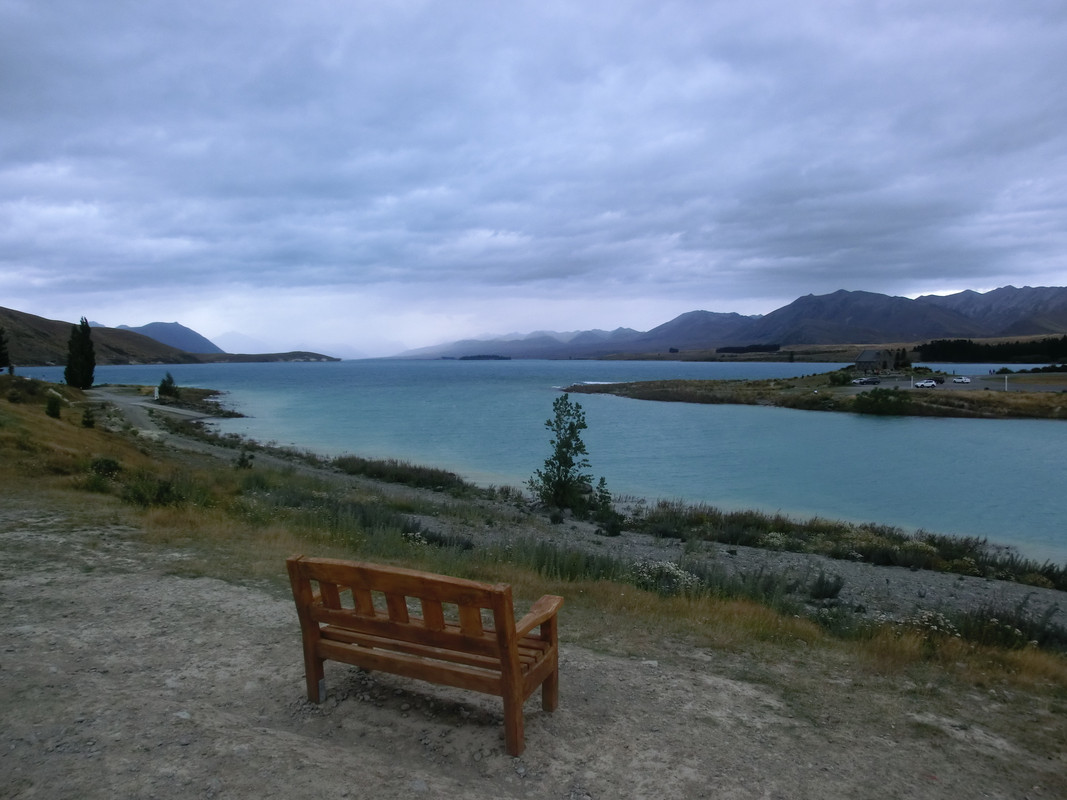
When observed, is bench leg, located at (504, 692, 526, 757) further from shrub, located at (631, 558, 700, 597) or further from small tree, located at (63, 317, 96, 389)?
small tree, located at (63, 317, 96, 389)

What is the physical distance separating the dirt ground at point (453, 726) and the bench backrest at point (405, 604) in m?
0.62

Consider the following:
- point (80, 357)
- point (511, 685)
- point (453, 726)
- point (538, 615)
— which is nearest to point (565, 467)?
point (538, 615)

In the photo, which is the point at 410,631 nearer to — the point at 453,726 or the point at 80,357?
the point at 453,726

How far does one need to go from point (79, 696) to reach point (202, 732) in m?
1.07

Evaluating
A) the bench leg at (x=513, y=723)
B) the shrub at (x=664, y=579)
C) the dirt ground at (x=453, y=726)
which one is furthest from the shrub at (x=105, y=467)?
the bench leg at (x=513, y=723)

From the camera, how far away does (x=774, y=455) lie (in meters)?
35.8

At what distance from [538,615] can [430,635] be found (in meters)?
0.71

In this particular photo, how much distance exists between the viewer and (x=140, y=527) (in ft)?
31.1

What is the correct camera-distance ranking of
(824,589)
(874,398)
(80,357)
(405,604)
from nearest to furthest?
(405,604), (824,589), (874,398), (80,357)

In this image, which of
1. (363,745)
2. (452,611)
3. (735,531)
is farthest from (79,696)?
(735,531)

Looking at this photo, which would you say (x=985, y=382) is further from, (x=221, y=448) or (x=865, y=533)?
(x=221, y=448)

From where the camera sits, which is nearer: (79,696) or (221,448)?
(79,696)

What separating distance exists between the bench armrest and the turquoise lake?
1795 centimetres

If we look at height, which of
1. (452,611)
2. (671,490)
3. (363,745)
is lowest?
(671,490)
